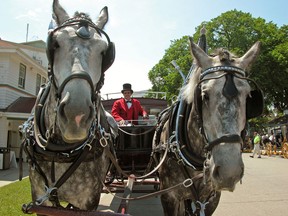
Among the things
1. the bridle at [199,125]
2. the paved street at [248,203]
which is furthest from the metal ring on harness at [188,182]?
the paved street at [248,203]

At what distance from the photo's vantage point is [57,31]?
8.36ft

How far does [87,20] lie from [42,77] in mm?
22337

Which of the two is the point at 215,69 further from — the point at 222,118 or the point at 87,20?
the point at 87,20

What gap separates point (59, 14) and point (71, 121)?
1.36 meters

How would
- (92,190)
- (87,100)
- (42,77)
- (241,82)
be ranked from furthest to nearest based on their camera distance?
(42,77) → (92,190) → (241,82) → (87,100)

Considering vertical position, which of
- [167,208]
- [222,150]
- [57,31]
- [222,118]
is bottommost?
[167,208]

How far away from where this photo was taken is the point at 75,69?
2260mm

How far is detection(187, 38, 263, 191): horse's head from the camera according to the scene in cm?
219

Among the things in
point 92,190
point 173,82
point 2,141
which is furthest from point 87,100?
point 173,82

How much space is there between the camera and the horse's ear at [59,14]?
2.88 m

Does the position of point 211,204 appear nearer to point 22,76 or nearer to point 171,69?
point 22,76

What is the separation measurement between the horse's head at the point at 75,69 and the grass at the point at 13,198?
455 cm

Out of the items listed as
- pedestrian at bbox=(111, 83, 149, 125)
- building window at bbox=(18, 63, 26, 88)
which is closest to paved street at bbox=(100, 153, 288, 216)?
pedestrian at bbox=(111, 83, 149, 125)

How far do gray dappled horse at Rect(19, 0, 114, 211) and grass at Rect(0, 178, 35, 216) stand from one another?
394 cm
